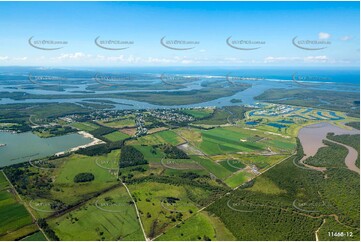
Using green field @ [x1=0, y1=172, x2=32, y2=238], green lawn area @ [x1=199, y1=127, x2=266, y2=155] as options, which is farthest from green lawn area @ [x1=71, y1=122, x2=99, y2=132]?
green field @ [x1=0, y1=172, x2=32, y2=238]

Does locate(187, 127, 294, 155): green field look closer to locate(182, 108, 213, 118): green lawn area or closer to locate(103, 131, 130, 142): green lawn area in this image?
locate(103, 131, 130, 142): green lawn area

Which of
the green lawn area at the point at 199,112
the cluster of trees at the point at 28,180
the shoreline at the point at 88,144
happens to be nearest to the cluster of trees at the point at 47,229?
the cluster of trees at the point at 28,180

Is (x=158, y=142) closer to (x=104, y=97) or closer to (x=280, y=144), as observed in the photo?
(x=280, y=144)

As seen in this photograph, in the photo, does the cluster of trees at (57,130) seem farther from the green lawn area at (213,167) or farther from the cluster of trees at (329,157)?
the cluster of trees at (329,157)

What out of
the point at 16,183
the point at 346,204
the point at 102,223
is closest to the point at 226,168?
the point at 346,204

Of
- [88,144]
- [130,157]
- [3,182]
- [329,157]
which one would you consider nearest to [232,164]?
[130,157]

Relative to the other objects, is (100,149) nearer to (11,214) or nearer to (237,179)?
(11,214)
